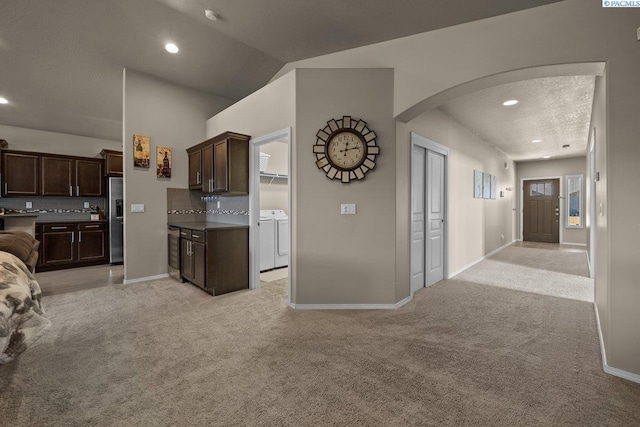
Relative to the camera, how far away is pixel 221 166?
12.7 ft

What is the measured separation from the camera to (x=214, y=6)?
9.45 feet

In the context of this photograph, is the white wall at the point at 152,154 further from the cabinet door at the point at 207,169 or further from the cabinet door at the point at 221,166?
the cabinet door at the point at 221,166

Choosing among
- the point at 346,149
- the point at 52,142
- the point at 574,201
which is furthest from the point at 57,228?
the point at 574,201

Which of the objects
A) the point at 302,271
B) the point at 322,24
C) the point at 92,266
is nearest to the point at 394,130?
the point at 322,24

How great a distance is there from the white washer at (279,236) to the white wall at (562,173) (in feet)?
26.4

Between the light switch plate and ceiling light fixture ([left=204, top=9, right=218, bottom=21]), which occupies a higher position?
ceiling light fixture ([left=204, top=9, right=218, bottom=21])

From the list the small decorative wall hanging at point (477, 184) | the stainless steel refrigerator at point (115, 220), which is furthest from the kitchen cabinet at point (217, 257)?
the small decorative wall hanging at point (477, 184)

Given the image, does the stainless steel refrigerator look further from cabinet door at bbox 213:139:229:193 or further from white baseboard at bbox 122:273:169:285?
cabinet door at bbox 213:139:229:193

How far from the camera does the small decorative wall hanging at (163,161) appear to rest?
443 centimetres

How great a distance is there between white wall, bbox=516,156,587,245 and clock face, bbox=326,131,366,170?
27.5 feet

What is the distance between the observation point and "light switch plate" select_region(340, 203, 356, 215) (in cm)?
314

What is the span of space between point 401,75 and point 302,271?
7.72 ft

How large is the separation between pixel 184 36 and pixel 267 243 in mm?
3015

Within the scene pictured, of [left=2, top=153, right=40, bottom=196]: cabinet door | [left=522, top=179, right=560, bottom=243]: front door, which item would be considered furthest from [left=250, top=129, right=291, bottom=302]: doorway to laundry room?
[left=522, top=179, right=560, bottom=243]: front door
